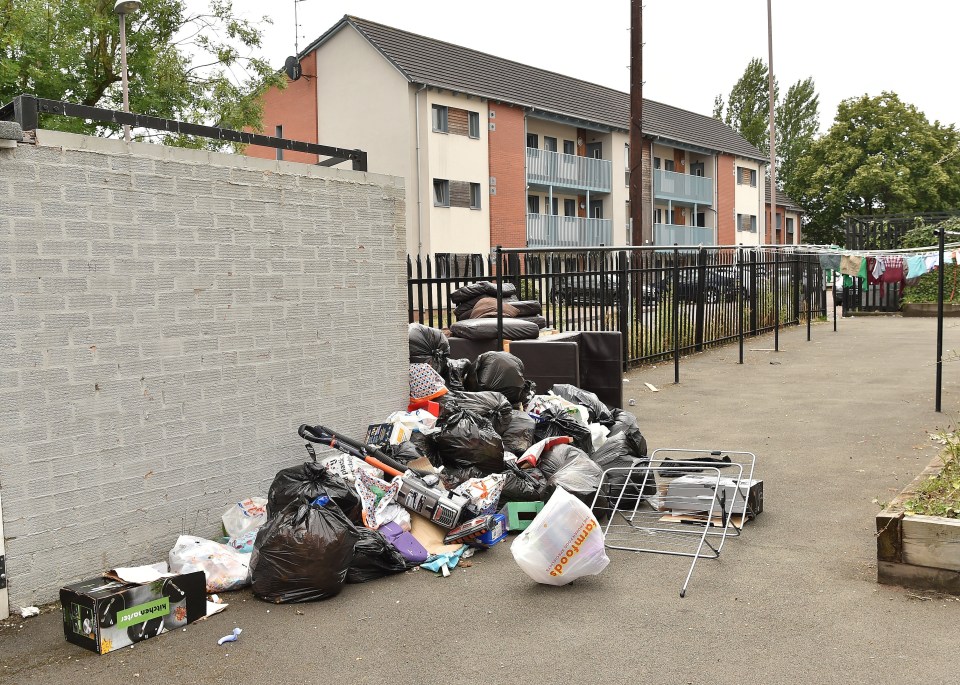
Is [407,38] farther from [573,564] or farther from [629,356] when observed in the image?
[573,564]

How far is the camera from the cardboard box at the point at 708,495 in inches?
225

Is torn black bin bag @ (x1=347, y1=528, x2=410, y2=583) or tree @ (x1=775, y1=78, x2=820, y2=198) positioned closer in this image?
torn black bin bag @ (x1=347, y1=528, x2=410, y2=583)

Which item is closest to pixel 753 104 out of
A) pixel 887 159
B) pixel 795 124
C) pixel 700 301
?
pixel 795 124

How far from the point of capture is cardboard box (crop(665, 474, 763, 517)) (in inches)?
225

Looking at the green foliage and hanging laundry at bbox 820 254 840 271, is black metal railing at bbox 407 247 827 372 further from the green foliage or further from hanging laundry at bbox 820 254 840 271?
the green foliage

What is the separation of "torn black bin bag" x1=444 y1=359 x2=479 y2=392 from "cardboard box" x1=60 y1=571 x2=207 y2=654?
381 cm

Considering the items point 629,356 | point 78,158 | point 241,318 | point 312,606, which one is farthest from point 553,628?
point 629,356

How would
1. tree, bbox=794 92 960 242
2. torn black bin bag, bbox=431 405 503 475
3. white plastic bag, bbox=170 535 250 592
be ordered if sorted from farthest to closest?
1. tree, bbox=794 92 960 242
2. torn black bin bag, bbox=431 405 503 475
3. white plastic bag, bbox=170 535 250 592

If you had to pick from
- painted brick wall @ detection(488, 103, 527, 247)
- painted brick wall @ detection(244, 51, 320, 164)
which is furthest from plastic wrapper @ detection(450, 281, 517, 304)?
painted brick wall @ detection(244, 51, 320, 164)

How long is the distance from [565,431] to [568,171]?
92.0 feet

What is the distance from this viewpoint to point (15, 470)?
173 inches

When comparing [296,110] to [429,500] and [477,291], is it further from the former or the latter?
[429,500]

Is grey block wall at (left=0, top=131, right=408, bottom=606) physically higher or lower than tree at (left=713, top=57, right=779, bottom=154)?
lower

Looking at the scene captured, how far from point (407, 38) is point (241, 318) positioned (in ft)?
85.2
